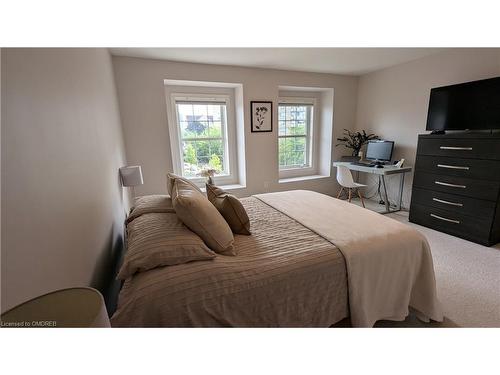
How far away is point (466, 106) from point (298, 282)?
295 centimetres

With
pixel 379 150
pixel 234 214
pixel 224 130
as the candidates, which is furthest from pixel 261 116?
pixel 234 214

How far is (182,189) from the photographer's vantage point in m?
1.56

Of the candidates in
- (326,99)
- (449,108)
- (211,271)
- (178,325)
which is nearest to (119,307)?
(178,325)

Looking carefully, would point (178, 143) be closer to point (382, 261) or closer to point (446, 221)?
point (382, 261)

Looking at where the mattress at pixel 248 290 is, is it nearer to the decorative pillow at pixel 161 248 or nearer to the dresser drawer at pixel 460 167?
the decorative pillow at pixel 161 248

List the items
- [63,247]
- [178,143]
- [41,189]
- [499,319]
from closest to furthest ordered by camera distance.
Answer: [41,189] < [63,247] < [499,319] < [178,143]

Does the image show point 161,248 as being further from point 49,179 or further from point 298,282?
point 298,282

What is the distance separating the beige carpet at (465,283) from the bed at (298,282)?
0.25 m

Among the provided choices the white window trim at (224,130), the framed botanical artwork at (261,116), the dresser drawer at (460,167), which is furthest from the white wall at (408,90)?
the white window trim at (224,130)

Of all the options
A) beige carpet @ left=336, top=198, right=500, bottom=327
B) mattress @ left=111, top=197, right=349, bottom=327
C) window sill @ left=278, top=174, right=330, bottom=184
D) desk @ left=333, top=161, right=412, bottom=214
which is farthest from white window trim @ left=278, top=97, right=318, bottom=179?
mattress @ left=111, top=197, right=349, bottom=327

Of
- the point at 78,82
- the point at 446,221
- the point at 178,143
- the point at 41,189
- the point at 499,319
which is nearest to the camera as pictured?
the point at 41,189

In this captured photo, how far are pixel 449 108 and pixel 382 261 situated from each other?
8.34 ft

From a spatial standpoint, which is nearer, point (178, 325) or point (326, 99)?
point (178, 325)

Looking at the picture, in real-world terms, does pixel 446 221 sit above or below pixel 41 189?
below
